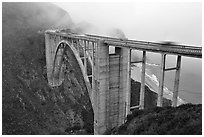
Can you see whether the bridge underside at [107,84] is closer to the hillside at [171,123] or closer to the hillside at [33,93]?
the hillside at [171,123]

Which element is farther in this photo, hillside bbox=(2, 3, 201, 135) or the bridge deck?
hillside bbox=(2, 3, 201, 135)

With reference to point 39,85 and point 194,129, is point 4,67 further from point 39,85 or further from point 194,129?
point 194,129

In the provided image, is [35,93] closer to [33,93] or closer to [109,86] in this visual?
[33,93]

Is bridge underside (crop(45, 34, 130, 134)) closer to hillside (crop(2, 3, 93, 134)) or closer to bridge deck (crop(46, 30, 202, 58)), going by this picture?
bridge deck (crop(46, 30, 202, 58))

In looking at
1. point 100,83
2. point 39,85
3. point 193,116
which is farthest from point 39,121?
point 193,116

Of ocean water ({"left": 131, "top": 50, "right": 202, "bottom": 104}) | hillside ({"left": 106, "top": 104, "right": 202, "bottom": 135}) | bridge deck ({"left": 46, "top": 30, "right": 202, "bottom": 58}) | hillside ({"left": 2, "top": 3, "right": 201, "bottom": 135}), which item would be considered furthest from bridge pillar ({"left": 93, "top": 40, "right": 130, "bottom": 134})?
ocean water ({"left": 131, "top": 50, "right": 202, "bottom": 104})

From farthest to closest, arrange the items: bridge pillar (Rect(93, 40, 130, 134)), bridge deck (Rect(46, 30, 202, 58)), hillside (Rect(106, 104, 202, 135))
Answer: bridge pillar (Rect(93, 40, 130, 134)) → bridge deck (Rect(46, 30, 202, 58)) → hillside (Rect(106, 104, 202, 135))

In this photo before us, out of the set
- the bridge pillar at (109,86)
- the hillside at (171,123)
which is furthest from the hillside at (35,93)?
the hillside at (171,123)
